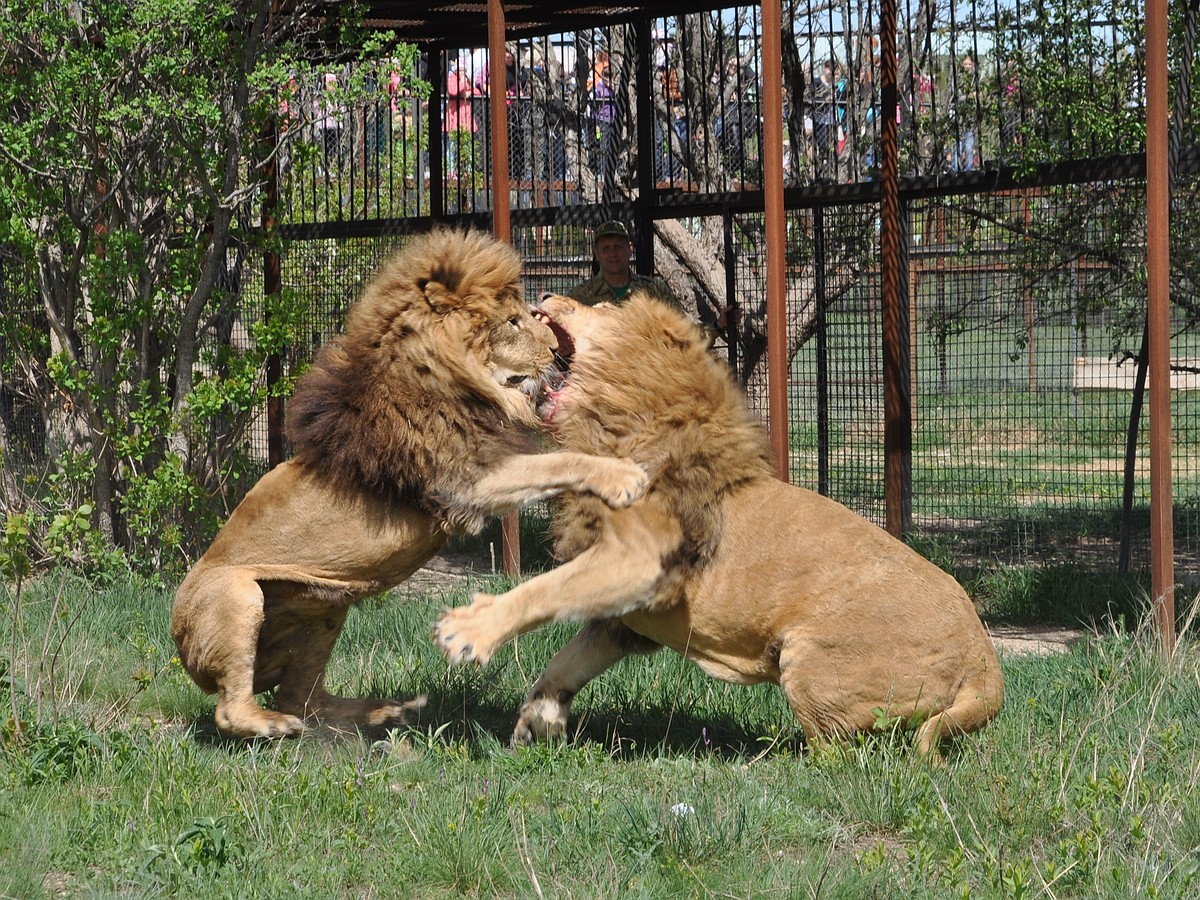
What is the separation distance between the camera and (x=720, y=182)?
10.1 metres

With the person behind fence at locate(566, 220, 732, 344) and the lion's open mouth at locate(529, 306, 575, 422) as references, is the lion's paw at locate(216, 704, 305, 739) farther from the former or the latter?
the person behind fence at locate(566, 220, 732, 344)

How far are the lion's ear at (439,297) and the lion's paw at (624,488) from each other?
851 millimetres

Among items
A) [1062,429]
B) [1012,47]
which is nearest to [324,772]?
[1012,47]

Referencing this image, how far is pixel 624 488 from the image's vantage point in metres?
4.30

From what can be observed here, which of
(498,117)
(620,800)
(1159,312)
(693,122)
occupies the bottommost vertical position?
(620,800)

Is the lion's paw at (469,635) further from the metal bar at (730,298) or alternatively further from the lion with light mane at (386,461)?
the metal bar at (730,298)

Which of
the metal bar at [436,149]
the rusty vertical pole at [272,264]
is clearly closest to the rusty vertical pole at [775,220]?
the rusty vertical pole at [272,264]

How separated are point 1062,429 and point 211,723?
268 inches

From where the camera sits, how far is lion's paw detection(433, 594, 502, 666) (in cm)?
416

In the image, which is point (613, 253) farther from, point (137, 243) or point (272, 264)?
point (137, 243)

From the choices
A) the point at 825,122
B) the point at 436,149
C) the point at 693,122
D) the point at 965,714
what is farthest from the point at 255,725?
the point at 825,122

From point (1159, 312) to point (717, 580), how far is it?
8.71ft

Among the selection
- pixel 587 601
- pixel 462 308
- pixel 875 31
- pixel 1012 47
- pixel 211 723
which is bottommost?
pixel 211 723

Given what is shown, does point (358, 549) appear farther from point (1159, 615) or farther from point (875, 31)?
point (875, 31)
